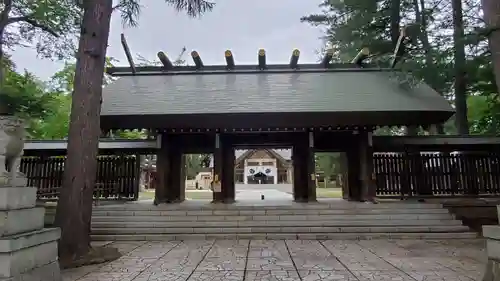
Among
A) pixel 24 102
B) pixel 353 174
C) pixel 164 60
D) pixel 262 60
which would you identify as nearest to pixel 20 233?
pixel 24 102

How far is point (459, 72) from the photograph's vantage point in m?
8.86

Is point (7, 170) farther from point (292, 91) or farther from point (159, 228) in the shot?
point (292, 91)

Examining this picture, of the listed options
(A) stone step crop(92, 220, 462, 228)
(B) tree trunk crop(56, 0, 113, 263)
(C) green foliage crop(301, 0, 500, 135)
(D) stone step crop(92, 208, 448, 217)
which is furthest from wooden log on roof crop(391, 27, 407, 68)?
(B) tree trunk crop(56, 0, 113, 263)

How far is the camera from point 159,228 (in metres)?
7.61

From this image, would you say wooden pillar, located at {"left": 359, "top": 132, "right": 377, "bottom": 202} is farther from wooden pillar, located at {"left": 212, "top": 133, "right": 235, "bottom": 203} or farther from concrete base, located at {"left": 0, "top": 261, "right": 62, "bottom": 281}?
concrete base, located at {"left": 0, "top": 261, "right": 62, "bottom": 281}

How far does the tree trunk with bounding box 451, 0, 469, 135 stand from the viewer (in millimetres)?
7109

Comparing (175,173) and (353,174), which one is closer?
(353,174)

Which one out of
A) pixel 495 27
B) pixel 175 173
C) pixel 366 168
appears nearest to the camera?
Result: pixel 495 27

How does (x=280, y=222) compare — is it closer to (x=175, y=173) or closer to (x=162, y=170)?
(x=162, y=170)

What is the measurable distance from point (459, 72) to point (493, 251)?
6.96 meters

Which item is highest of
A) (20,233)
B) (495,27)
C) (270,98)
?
(270,98)

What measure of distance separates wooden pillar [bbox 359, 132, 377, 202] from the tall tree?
7119 millimetres

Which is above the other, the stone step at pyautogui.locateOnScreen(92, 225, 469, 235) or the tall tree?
the tall tree

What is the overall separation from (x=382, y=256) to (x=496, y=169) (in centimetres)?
742
